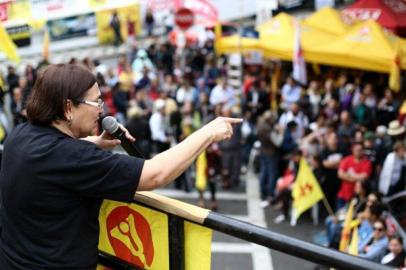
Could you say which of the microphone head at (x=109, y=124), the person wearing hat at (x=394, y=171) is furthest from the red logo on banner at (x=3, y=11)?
the microphone head at (x=109, y=124)

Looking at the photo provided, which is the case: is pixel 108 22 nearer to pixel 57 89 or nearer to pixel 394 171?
pixel 394 171

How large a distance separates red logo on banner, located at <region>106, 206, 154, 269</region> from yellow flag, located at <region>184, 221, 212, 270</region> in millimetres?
194

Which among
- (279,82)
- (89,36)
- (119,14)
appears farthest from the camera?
(89,36)

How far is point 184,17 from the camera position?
54.4ft

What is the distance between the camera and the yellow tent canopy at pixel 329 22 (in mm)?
14109

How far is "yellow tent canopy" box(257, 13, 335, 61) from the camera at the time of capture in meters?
14.1

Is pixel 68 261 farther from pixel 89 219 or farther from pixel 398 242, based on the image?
pixel 398 242

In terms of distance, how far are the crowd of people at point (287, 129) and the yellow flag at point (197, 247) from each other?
4.89m

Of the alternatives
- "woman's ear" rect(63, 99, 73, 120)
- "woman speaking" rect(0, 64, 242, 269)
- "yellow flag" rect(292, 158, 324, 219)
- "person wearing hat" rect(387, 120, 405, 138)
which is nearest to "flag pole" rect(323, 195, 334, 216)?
"yellow flag" rect(292, 158, 324, 219)

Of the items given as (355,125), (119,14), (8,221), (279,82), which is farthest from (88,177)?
(119,14)

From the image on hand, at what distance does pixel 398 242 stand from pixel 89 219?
5.58 meters

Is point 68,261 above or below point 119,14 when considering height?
above

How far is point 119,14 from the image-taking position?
2191 cm

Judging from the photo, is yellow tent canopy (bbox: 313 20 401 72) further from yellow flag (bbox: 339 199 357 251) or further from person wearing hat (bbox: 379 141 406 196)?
yellow flag (bbox: 339 199 357 251)
